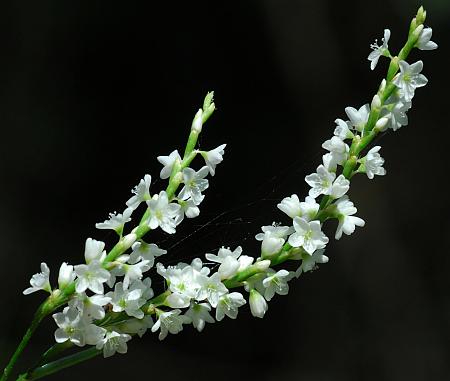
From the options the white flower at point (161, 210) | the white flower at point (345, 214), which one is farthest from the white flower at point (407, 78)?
the white flower at point (161, 210)

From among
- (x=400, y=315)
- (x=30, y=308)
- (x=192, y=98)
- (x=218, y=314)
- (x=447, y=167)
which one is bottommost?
(x=218, y=314)

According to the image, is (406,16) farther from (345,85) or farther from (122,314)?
(122,314)

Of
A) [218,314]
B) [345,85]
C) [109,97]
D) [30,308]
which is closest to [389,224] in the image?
[345,85]

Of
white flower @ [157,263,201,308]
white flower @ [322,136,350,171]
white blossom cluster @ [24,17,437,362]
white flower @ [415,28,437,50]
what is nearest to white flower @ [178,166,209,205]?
white blossom cluster @ [24,17,437,362]

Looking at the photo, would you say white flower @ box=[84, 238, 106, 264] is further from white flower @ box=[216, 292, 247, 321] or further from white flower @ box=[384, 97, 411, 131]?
white flower @ box=[384, 97, 411, 131]

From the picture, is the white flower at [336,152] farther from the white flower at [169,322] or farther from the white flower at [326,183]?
the white flower at [169,322]

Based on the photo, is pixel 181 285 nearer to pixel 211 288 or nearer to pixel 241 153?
pixel 211 288
